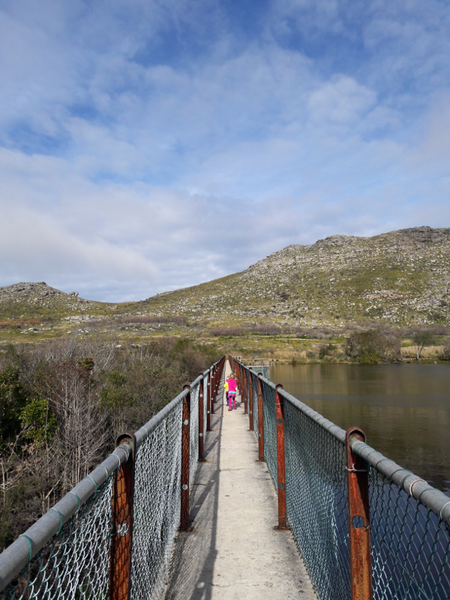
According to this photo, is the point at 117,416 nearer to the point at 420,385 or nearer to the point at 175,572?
the point at 175,572

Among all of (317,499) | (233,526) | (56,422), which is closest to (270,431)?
(233,526)

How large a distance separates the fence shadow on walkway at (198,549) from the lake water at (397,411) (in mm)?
8672

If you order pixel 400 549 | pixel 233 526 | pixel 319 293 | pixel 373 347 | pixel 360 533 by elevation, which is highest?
pixel 319 293

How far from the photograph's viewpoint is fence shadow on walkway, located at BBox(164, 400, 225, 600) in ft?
10.8

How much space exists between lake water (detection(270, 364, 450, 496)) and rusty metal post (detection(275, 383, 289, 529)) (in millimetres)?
8916

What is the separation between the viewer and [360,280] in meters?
97.6

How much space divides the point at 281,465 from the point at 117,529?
113 inches

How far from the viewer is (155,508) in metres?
3.39

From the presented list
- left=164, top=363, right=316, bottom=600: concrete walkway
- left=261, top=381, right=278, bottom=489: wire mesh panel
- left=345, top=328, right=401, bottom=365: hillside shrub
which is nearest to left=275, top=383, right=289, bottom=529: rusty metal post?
left=164, top=363, right=316, bottom=600: concrete walkway

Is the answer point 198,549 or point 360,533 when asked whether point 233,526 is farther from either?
point 360,533

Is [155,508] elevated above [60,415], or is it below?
above

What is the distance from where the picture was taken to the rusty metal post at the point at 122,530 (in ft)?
6.64

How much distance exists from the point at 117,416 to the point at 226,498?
890cm

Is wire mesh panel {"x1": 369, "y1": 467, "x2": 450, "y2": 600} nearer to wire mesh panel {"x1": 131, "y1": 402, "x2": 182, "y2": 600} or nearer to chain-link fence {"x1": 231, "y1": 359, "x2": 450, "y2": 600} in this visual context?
chain-link fence {"x1": 231, "y1": 359, "x2": 450, "y2": 600}
